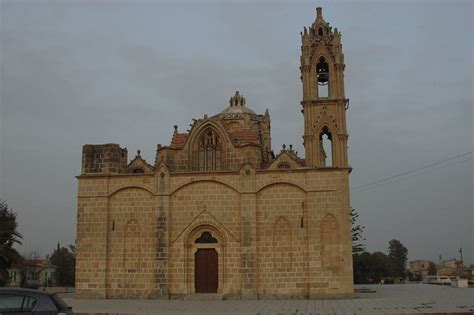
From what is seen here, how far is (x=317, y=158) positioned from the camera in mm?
29922

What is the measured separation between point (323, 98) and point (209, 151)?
742 cm

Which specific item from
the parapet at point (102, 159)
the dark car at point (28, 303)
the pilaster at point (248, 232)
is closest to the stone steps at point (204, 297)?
the pilaster at point (248, 232)

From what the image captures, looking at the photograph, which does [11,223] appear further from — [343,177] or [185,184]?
[343,177]

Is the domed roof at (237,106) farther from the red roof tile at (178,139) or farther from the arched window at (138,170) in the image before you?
the arched window at (138,170)

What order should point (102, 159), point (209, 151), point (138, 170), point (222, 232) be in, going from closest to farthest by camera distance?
point (222, 232)
point (102, 159)
point (209, 151)
point (138, 170)

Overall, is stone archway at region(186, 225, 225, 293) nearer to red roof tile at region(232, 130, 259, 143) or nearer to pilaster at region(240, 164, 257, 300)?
pilaster at region(240, 164, 257, 300)

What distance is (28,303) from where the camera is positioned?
10.7 metres

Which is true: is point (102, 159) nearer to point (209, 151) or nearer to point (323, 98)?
point (209, 151)

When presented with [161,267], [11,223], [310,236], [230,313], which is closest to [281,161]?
[310,236]

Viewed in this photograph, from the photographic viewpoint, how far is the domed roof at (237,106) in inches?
1796

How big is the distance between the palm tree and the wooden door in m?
9.81

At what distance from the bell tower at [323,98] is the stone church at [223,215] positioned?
6cm

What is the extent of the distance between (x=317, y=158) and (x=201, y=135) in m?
6.92

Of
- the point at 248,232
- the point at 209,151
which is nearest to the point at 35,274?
the point at 209,151
